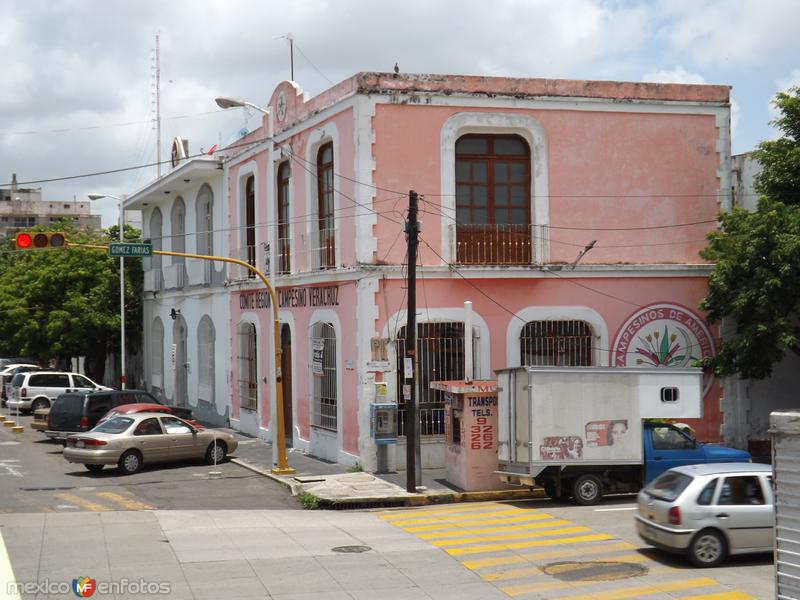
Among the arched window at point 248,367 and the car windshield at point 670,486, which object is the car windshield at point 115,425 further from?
the car windshield at point 670,486

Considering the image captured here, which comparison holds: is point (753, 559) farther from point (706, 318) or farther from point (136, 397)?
point (136, 397)

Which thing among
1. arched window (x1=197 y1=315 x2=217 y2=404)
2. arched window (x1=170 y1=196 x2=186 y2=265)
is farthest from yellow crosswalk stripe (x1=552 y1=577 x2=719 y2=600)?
arched window (x1=170 y1=196 x2=186 y2=265)

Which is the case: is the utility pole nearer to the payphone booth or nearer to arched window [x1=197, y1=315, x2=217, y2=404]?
the payphone booth

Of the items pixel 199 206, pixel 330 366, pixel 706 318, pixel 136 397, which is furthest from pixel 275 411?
pixel 199 206

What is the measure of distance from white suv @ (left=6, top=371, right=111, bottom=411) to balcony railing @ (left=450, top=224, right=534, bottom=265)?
19002mm

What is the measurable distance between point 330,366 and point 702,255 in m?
9.87

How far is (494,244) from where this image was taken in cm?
2517

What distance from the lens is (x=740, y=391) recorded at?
26.5 metres

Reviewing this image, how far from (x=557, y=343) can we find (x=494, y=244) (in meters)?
3.02

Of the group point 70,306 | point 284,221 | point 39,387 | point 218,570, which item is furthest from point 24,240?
point 70,306

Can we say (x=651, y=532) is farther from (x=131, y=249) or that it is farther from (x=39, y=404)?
(x=39, y=404)

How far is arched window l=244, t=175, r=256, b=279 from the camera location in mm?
32281

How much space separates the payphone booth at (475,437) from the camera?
71.9ft

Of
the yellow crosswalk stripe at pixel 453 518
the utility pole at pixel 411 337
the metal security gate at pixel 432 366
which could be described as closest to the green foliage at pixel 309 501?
the utility pole at pixel 411 337
